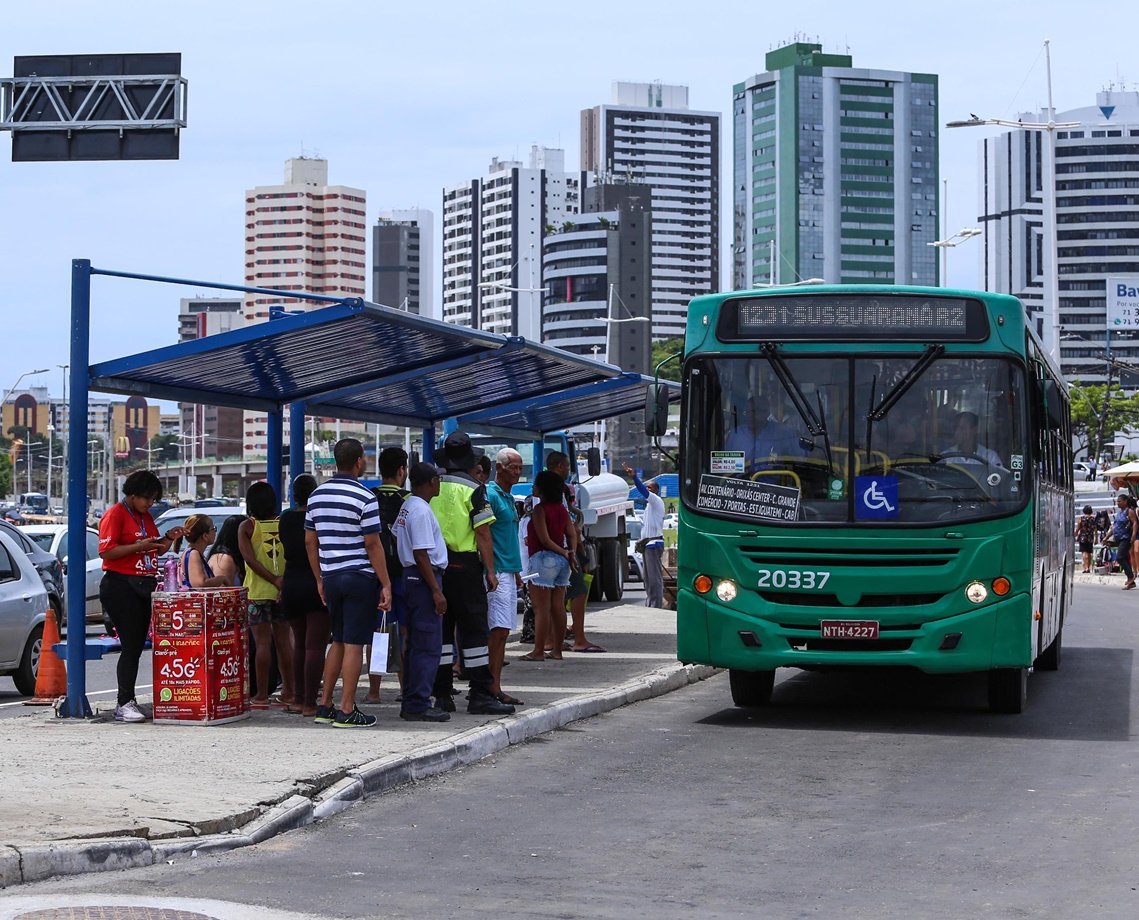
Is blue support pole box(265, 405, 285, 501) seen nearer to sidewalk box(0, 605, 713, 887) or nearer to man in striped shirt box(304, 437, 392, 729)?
sidewalk box(0, 605, 713, 887)

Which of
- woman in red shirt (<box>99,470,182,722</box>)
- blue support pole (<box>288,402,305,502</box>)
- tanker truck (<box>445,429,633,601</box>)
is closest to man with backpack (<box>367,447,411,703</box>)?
woman in red shirt (<box>99,470,182,722</box>)

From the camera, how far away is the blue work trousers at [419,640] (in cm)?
1204

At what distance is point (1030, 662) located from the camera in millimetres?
12922

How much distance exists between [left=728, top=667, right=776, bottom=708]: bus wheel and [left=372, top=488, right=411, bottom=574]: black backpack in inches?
121

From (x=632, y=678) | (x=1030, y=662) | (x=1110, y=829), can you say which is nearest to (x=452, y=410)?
(x=632, y=678)

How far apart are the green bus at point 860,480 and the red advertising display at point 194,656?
3.23 metres

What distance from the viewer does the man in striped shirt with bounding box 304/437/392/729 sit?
11633mm

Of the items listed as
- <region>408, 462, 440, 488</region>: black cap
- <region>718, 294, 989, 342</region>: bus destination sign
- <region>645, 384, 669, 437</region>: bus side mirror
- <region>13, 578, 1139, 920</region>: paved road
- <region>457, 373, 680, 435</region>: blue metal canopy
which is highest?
<region>718, 294, 989, 342</region>: bus destination sign

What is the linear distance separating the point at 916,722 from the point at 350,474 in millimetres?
4745

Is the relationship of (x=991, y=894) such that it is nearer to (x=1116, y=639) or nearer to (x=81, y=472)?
(x=81, y=472)

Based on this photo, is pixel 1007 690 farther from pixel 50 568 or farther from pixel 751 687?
pixel 50 568

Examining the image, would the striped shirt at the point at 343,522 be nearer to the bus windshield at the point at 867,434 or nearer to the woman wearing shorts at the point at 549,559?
the bus windshield at the point at 867,434

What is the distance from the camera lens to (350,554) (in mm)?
11656

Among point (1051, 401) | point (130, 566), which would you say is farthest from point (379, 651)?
point (1051, 401)
